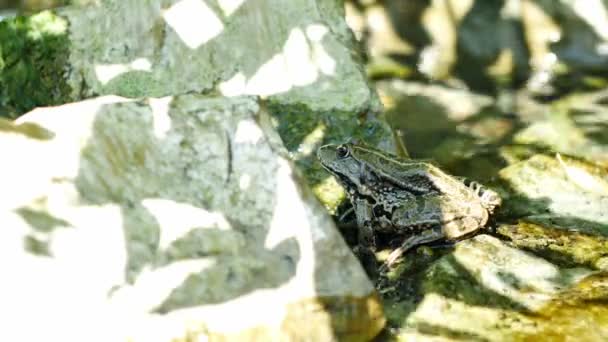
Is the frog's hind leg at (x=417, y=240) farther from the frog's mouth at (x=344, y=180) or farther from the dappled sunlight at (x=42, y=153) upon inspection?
the dappled sunlight at (x=42, y=153)

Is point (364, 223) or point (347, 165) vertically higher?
point (347, 165)

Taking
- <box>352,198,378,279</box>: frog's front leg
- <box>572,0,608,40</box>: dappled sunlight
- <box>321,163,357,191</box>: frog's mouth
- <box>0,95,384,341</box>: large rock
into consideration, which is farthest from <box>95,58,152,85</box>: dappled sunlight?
<box>572,0,608,40</box>: dappled sunlight

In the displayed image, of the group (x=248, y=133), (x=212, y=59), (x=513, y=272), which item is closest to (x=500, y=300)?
(x=513, y=272)

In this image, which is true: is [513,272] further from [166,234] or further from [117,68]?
[117,68]

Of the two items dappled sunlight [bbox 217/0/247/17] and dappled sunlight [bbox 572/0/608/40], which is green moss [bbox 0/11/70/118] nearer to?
dappled sunlight [bbox 217/0/247/17]

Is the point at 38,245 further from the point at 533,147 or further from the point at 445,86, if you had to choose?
the point at 445,86
